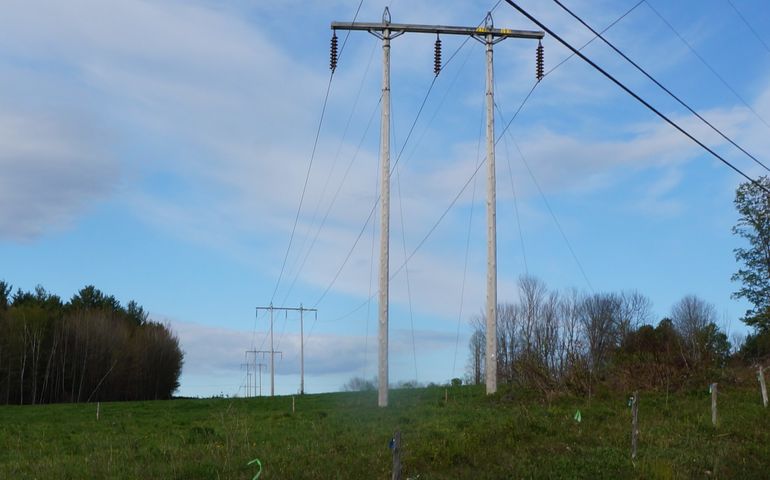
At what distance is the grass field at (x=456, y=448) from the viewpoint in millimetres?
13758

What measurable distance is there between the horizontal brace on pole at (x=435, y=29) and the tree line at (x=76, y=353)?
6487 cm

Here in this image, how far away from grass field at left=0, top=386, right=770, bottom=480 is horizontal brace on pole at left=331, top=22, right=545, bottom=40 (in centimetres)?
1283

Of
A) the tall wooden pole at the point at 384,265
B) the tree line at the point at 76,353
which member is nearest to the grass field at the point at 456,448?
the tall wooden pole at the point at 384,265

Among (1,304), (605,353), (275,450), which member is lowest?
(275,450)

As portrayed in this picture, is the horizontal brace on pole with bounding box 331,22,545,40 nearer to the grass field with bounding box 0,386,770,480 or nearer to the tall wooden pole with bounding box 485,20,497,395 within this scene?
the tall wooden pole with bounding box 485,20,497,395

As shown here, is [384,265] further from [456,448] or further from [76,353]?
[76,353]

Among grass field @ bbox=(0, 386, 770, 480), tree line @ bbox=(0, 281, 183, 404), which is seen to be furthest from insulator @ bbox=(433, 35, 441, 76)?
tree line @ bbox=(0, 281, 183, 404)

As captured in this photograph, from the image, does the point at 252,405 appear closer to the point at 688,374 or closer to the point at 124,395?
the point at 688,374

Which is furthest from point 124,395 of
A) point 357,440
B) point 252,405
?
point 357,440

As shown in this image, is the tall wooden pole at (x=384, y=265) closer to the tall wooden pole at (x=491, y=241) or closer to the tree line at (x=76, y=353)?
the tall wooden pole at (x=491, y=241)

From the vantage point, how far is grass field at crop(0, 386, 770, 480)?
1376 cm

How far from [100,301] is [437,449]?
336ft

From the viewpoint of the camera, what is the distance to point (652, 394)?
26547mm

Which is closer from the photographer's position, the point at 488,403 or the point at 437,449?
the point at 437,449
